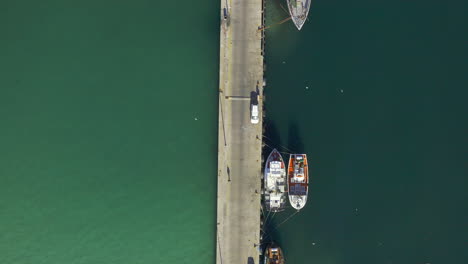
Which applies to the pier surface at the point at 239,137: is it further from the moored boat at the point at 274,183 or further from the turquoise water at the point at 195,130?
the turquoise water at the point at 195,130

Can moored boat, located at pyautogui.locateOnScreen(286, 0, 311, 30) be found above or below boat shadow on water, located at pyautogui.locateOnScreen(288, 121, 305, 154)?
above

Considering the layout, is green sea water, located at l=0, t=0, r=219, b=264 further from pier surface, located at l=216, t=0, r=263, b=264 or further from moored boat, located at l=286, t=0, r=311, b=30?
moored boat, located at l=286, t=0, r=311, b=30

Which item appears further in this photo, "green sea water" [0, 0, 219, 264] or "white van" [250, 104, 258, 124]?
"green sea water" [0, 0, 219, 264]

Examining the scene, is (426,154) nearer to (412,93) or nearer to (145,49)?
(412,93)

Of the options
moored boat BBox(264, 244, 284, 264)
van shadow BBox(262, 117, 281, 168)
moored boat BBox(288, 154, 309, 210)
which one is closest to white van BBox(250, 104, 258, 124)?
van shadow BBox(262, 117, 281, 168)

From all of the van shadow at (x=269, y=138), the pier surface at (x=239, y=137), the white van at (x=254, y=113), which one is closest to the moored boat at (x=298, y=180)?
the van shadow at (x=269, y=138)

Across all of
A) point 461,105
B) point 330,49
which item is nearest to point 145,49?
point 330,49
